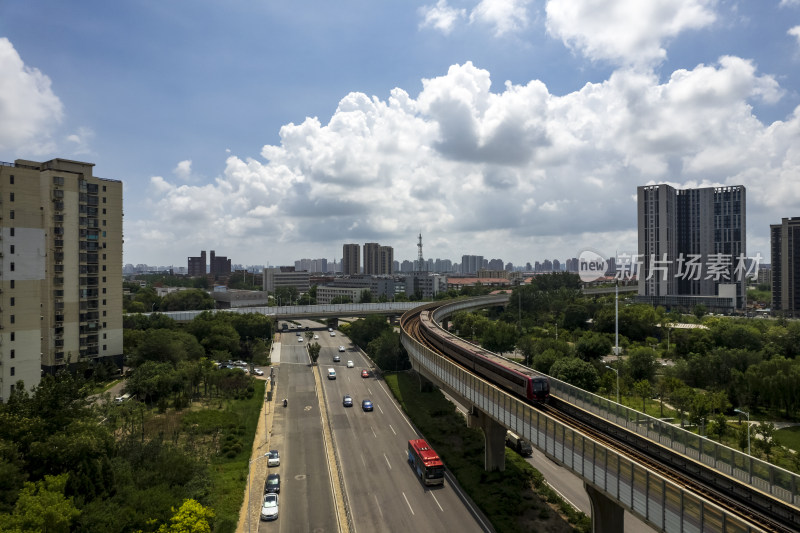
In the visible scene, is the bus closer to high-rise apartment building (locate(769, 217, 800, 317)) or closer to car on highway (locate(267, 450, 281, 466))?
car on highway (locate(267, 450, 281, 466))

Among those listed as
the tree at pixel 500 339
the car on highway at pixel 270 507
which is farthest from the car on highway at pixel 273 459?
the tree at pixel 500 339

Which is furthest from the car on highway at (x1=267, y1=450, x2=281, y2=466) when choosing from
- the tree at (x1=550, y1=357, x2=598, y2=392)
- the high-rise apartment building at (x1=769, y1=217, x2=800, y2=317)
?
the high-rise apartment building at (x1=769, y1=217, x2=800, y2=317)

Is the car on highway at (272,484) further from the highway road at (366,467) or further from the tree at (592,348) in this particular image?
the tree at (592,348)

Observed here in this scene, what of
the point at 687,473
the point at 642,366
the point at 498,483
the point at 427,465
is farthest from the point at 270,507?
the point at 642,366

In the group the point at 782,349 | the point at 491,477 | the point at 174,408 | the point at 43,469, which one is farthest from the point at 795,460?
the point at 174,408

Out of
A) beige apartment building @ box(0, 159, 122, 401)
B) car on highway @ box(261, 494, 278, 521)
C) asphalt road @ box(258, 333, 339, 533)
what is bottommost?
asphalt road @ box(258, 333, 339, 533)
